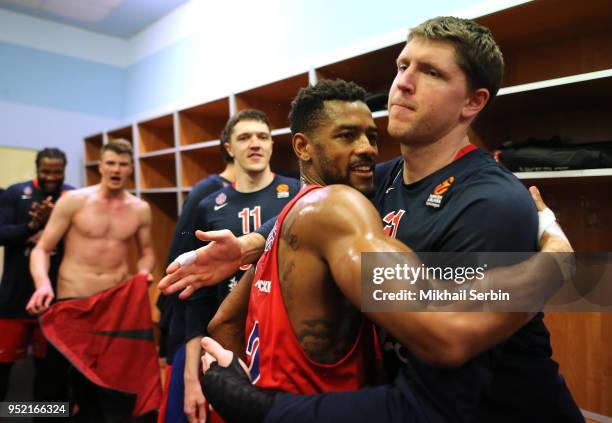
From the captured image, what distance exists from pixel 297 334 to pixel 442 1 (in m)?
2.16

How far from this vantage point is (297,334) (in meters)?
0.83

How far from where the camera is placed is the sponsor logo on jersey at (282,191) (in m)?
1.80

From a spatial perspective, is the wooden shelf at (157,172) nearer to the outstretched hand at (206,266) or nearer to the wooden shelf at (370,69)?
the wooden shelf at (370,69)

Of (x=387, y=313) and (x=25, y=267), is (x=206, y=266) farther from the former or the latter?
(x=25, y=267)

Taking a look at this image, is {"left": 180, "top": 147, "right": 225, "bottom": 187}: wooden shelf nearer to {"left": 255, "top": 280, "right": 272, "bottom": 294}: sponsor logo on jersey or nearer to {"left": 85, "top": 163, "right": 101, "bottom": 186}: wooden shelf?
{"left": 85, "top": 163, "right": 101, "bottom": 186}: wooden shelf

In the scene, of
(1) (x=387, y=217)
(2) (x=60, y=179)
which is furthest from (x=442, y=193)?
(2) (x=60, y=179)

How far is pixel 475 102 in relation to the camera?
1.01 m

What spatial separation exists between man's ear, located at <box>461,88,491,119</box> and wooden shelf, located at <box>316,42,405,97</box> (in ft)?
3.19

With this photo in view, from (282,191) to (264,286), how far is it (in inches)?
37.4

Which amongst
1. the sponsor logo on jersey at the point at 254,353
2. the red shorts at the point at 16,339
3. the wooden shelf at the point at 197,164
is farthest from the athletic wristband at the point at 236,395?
the wooden shelf at the point at 197,164

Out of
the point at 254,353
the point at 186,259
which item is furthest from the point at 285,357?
the point at 186,259

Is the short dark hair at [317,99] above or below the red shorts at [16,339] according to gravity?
above

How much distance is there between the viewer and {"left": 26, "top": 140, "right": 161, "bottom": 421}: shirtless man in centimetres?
222

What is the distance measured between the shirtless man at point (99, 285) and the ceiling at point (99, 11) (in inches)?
86.1
